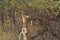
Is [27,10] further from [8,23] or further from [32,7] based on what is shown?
[8,23]

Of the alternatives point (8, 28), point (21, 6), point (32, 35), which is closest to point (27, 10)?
point (21, 6)

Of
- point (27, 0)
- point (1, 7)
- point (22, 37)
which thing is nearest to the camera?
point (27, 0)

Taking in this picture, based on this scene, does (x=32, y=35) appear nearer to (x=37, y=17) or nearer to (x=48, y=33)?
(x=48, y=33)

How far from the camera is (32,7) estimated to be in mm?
5891

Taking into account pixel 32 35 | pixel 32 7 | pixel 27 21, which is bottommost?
pixel 32 35

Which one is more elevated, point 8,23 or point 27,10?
point 27,10

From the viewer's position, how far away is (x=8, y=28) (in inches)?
322

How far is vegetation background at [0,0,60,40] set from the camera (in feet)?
19.3

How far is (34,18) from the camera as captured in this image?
21.3 feet

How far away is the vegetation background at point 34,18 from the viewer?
5895 mm

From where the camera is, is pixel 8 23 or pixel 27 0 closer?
pixel 27 0

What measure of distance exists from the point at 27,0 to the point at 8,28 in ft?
8.28

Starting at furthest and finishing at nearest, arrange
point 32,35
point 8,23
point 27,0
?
1. point 8,23
2. point 32,35
3. point 27,0

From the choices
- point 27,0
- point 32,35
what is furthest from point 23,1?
point 32,35
